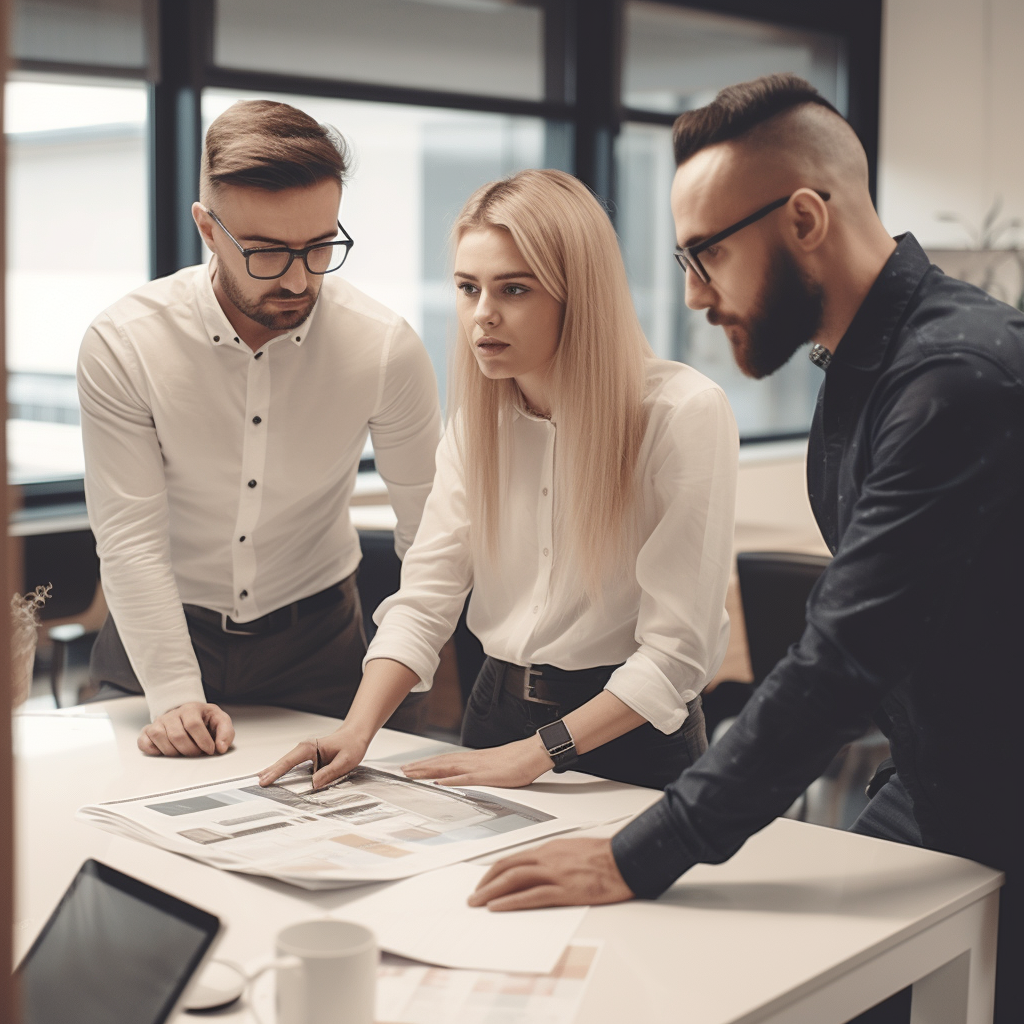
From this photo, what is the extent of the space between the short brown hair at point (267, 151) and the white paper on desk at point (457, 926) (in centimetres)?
103

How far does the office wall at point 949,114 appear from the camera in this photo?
19.6 feet

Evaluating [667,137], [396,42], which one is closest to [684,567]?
[396,42]

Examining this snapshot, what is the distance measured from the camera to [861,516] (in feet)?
3.63

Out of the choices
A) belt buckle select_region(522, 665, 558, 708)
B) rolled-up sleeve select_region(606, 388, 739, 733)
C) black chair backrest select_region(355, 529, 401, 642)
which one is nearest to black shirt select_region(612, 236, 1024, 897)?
rolled-up sleeve select_region(606, 388, 739, 733)

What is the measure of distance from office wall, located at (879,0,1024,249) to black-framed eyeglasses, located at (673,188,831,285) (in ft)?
17.4

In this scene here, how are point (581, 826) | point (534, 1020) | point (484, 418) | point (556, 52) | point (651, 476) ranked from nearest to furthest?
point (534, 1020) < point (581, 826) < point (651, 476) < point (484, 418) < point (556, 52)

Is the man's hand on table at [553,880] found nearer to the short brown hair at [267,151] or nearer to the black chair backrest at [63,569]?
the short brown hair at [267,151]

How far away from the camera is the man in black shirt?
1.08 meters

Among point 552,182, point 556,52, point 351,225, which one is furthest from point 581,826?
point 556,52

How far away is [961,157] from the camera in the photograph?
20.3 ft

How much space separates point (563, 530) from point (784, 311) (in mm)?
495

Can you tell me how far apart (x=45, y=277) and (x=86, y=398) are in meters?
2.35

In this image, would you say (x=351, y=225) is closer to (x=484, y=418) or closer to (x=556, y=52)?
(x=556, y=52)

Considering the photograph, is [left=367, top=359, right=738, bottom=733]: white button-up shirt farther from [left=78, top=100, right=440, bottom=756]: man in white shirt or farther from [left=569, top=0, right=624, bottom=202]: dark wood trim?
[left=569, top=0, right=624, bottom=202]: dark wood trim
